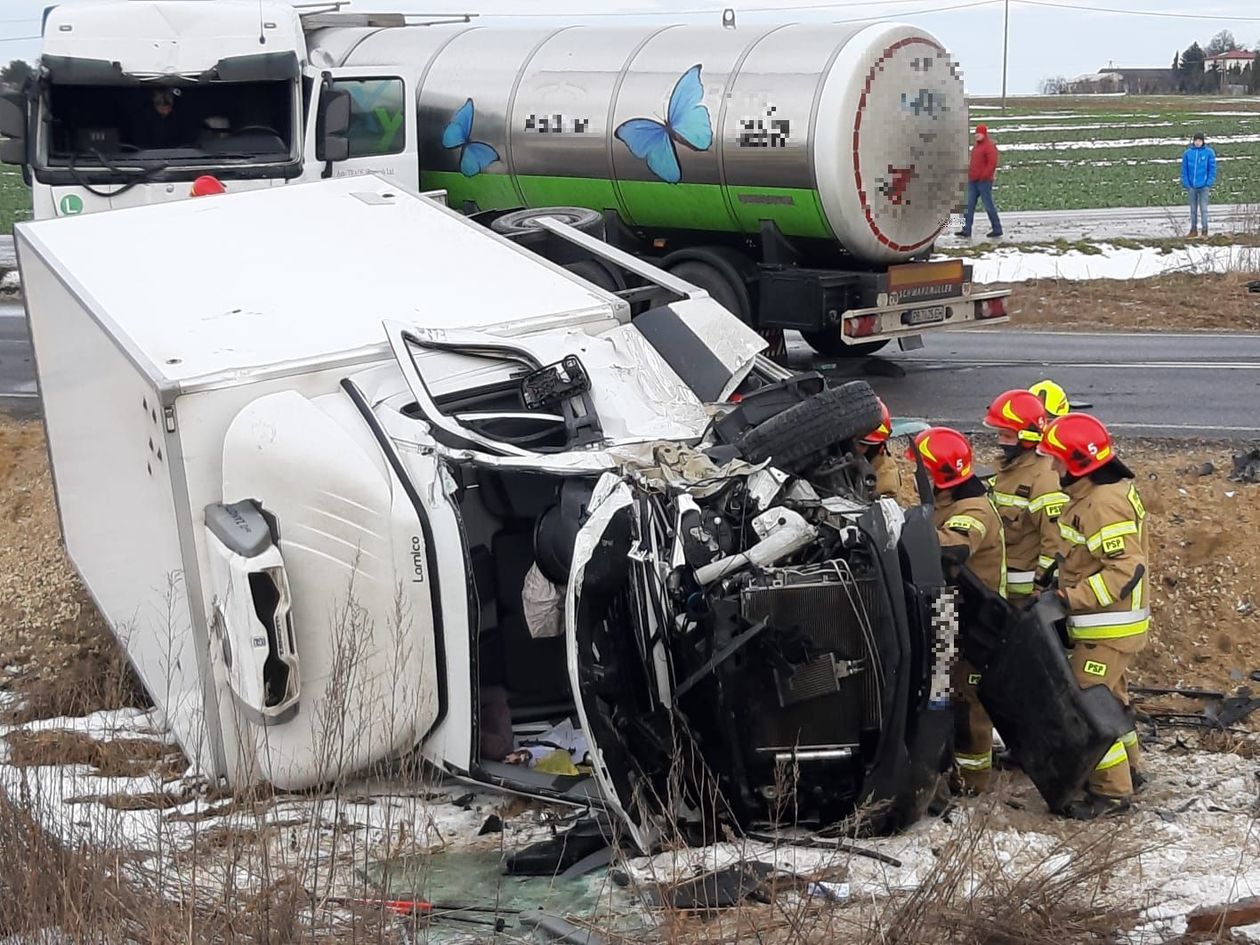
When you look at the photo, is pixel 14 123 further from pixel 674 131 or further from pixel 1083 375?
pixel 1083 375

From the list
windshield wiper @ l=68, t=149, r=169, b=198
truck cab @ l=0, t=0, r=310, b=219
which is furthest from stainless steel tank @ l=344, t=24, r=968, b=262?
windshield wiper @ l=68, t=149, r=169, b=198

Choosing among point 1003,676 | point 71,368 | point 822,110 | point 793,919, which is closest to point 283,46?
point 822,110

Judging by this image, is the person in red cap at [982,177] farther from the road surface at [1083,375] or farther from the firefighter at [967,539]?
the firefighter at [967,539]

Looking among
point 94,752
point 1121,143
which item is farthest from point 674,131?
point 1121,143

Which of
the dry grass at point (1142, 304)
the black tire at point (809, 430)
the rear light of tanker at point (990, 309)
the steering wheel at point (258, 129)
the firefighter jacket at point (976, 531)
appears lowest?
the dry grass at point (1142, 304)

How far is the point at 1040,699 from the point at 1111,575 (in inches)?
27.0

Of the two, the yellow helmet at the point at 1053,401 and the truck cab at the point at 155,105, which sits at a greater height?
the truck cab at the point at 155,105

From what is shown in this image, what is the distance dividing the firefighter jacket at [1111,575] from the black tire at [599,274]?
2350 millimetres

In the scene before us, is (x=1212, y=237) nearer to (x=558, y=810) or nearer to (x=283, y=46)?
(x=283, y=46)

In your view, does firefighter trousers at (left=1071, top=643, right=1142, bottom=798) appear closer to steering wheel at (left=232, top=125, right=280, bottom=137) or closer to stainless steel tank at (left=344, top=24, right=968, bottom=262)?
stainless steel tank at (left=344, top=24, right=968, bottom=262)

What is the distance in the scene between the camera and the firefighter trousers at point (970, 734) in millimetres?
5461

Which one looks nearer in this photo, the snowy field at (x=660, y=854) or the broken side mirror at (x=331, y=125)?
the snowy field at (x=660, y=854)

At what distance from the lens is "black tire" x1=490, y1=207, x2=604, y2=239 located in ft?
24.0

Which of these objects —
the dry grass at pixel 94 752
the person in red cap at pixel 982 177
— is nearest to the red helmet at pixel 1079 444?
the dry grass at pixel 94 752
